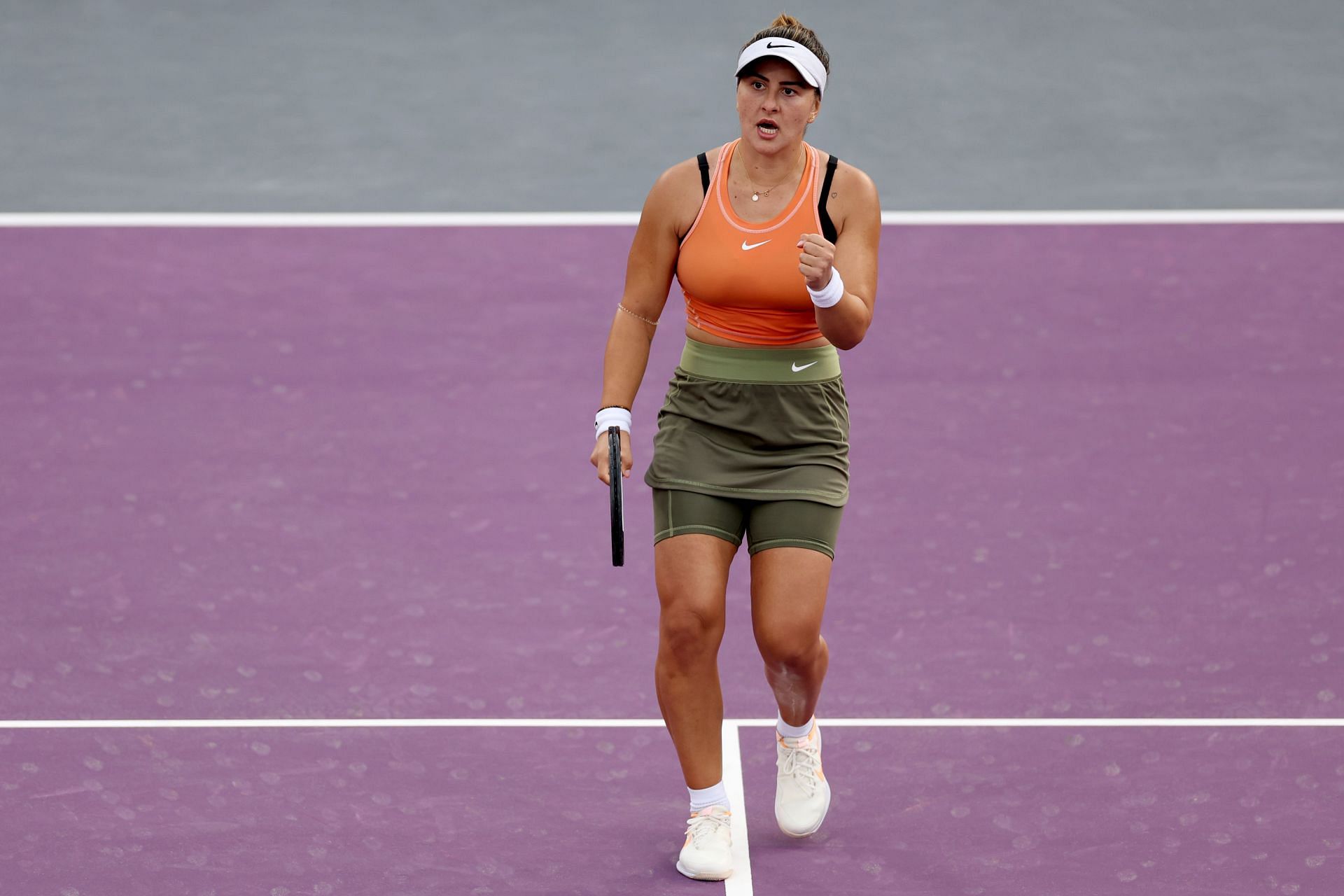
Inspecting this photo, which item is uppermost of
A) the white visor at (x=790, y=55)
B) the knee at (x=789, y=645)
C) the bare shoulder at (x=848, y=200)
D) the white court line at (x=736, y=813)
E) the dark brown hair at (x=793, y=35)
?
the dark brown hair at (x=793, y=35)

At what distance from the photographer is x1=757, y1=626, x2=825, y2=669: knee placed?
4922mm

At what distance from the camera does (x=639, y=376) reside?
517 cm

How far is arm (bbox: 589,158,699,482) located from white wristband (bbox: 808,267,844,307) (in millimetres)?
485

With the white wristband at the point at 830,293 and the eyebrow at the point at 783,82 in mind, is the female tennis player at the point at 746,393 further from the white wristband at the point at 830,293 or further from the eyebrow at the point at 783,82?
the white wristband at the point at 830,293

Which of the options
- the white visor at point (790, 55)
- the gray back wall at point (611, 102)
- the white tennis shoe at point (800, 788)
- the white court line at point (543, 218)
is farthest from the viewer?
the gray back wall at point (611, 102)

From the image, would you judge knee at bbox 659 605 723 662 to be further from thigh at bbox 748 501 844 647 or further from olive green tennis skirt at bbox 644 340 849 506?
olive green tennis skirt at bbox 644 340 849 506

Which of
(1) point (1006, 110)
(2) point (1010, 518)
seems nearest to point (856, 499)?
(2) point (1010, 518)

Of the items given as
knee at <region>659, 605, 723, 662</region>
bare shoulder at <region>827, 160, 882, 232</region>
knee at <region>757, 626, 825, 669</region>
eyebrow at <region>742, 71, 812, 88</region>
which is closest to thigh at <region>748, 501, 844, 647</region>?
knee at <region>757, 626, 825, 669</region>

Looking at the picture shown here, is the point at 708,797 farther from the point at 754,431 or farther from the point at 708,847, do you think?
the point at 754,431

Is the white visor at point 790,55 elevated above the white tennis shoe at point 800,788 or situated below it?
above

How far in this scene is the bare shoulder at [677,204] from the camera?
5.00 metres

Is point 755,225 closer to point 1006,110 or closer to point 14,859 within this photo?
point 14,859

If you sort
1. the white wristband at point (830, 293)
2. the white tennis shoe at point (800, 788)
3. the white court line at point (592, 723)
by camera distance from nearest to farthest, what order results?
the white wristband at point (830, 293) → the white tennis shoe at point (800, 788) → the white court line at point (592, 723)

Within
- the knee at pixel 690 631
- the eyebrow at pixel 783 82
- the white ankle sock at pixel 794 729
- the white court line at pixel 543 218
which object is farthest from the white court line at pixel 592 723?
the white court line at pixel 543 218
